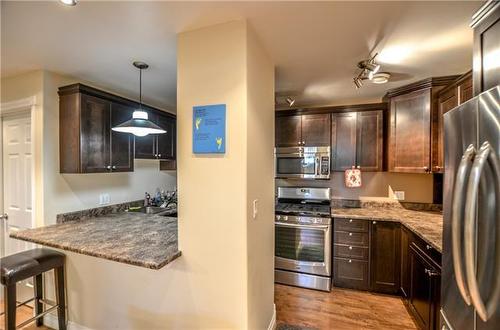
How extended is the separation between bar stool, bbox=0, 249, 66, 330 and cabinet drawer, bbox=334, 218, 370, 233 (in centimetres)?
293

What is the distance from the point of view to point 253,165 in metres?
1.73

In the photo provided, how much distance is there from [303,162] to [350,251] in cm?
129

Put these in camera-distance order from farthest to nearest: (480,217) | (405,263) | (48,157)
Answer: (405,263)
(48,157)
(480,217)

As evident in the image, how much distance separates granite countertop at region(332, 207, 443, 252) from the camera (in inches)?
82.9

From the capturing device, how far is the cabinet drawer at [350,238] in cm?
293

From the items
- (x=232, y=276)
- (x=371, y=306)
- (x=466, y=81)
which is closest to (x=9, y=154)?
(x=232, y=276)

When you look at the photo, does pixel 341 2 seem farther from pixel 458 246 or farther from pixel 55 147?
pixel 55 147

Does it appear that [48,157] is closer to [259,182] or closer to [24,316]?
[24,316]

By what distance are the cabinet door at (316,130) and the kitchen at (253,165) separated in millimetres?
20

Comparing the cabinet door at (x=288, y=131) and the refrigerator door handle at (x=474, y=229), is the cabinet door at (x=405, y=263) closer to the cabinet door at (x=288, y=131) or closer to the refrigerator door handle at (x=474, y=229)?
the cabinet door at (x=288, y=131)

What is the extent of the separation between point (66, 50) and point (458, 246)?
9.39ft

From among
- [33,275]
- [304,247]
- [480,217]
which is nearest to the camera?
[480,217]

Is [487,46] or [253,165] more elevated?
[487,46]

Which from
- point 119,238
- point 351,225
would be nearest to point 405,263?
point 351,225
